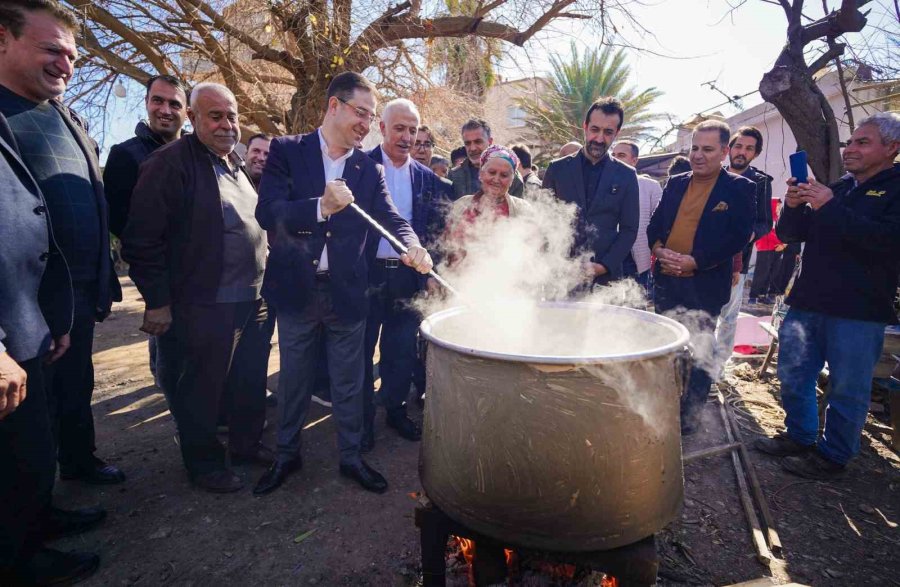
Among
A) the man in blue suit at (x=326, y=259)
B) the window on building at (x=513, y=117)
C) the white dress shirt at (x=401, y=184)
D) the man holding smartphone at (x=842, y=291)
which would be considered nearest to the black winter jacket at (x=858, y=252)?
the man holding smartphone at (x=842, y=291)

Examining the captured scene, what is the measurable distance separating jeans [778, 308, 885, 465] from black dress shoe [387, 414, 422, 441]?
280cm

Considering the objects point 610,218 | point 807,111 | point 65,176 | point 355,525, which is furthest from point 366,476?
point 807,111

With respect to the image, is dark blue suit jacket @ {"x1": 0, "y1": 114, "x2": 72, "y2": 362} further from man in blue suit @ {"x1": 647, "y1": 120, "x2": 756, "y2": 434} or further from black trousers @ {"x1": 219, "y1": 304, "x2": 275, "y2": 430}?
man in blue suit @ {"x1": 647, "y1": 120, "x2": 756, "y2": 434}

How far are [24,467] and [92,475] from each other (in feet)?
3.97

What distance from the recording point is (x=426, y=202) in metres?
3.79

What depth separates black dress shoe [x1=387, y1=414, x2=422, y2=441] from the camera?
11.8 ft

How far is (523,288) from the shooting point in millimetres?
3320

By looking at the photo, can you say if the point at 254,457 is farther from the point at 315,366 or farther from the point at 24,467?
the point at 24,467

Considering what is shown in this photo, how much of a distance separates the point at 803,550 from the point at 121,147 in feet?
16.1

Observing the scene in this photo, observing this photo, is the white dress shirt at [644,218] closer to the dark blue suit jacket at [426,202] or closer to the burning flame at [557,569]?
the dark blue suit jacket at [426,202]

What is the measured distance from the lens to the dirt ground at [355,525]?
227 cm

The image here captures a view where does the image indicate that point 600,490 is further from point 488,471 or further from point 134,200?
point 134,200

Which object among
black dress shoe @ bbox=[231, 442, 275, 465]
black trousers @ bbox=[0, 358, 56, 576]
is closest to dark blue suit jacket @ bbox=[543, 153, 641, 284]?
black dress shoe @ bbox=[231, 442, 275, 465]

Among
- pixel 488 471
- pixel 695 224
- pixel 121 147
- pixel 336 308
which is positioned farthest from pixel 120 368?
pixel 695 224
